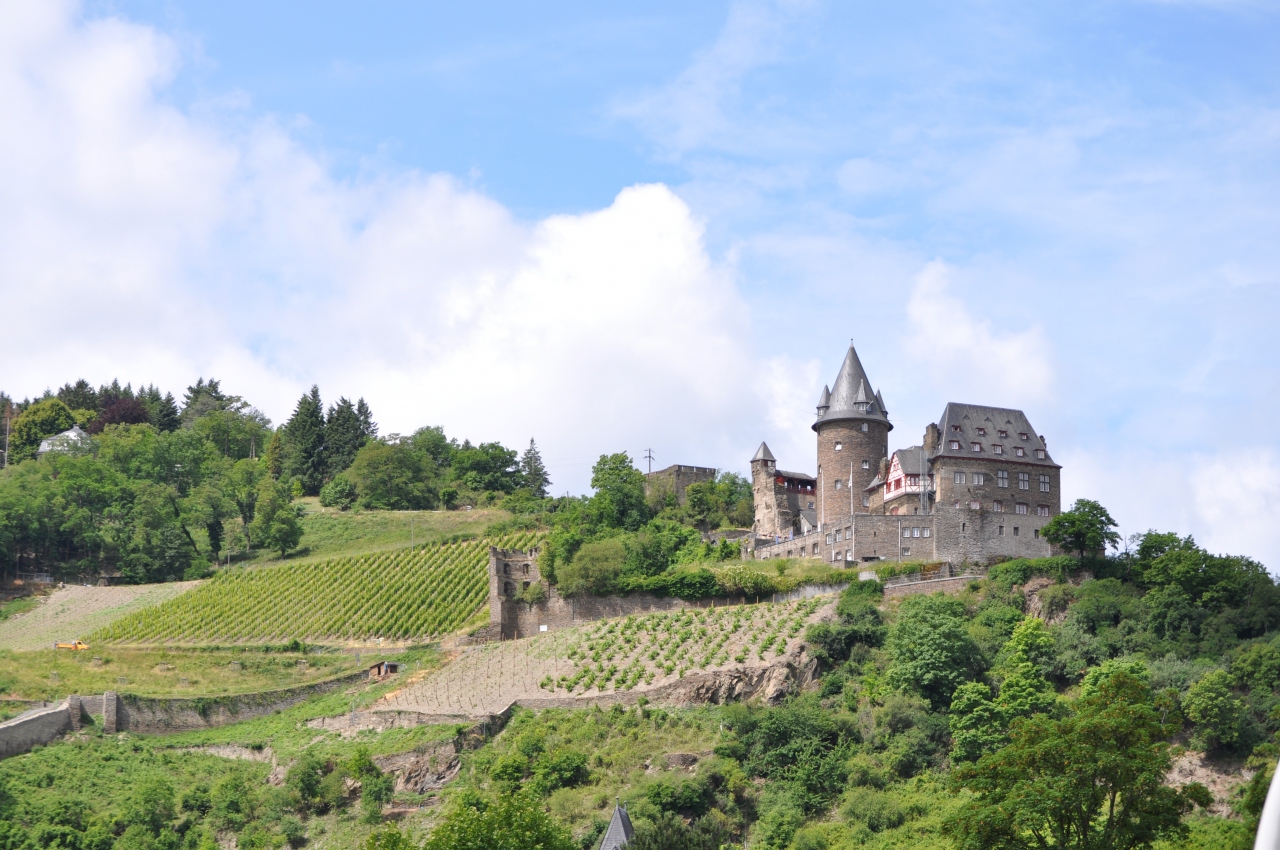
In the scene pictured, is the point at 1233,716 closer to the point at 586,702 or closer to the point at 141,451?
the point at 586,702

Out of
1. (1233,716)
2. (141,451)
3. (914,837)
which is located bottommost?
(914,837)

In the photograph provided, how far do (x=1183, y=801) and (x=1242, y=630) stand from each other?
15.3 meters

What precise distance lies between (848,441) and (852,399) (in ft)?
6.76

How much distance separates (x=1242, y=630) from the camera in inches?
2152

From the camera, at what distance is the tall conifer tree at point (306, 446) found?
112562mm

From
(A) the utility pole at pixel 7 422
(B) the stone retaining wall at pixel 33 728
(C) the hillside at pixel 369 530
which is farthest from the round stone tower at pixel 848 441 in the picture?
(A) the utility pole at pixel 7 422

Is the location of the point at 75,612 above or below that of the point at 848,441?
below

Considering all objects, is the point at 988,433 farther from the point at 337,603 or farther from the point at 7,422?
the point at 7,422

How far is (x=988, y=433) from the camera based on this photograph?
69.4m

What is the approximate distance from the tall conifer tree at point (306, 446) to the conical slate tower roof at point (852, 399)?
47105 mm

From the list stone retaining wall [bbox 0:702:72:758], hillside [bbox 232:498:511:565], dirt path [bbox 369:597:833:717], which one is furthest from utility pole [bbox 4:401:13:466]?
dirt path [bbox 369:597:833:717]

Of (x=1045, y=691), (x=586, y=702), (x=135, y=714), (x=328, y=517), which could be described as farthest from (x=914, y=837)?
(x=328, y=517)

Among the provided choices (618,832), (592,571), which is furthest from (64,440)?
(618,832)

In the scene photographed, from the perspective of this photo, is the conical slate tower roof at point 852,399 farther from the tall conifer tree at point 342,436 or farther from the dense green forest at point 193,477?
the tall conifer tree at point 342,436
